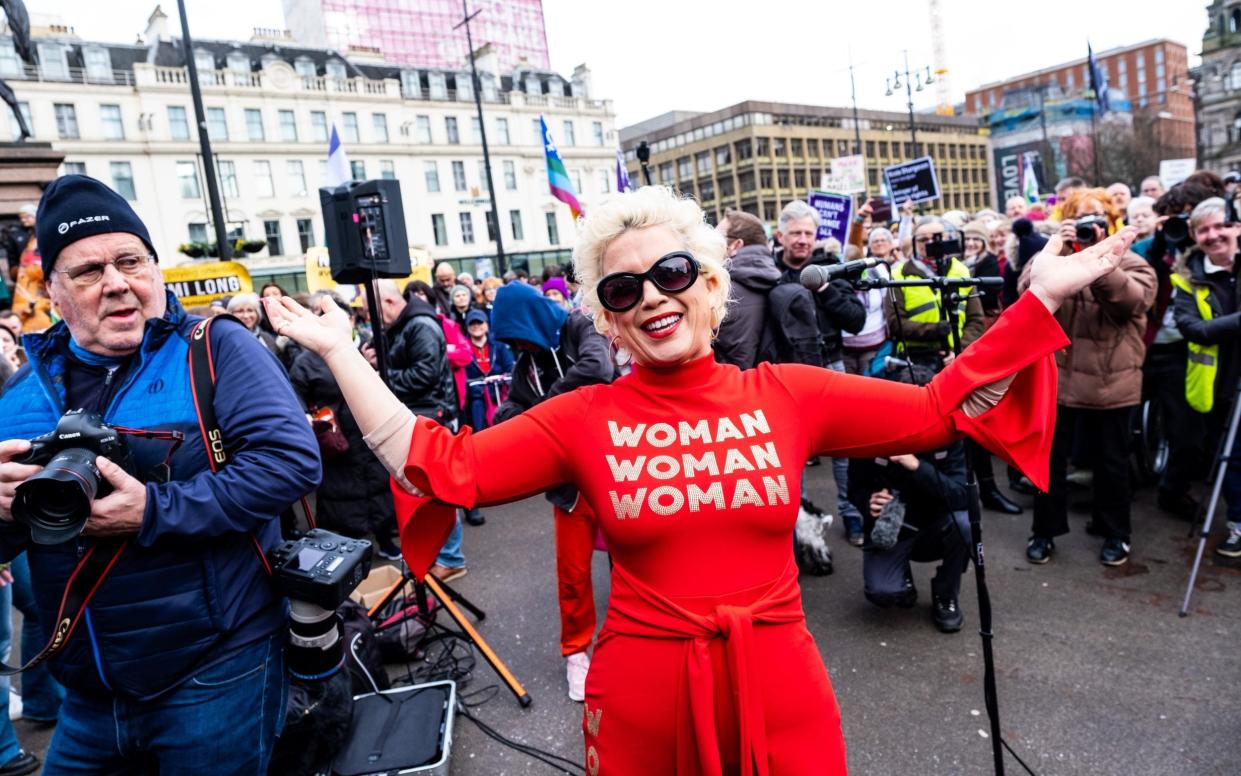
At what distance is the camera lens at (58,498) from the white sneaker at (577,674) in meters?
2.57

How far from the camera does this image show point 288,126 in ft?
131

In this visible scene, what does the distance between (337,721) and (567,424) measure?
2036 millimetres

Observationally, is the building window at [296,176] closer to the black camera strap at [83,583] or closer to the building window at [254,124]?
the building window at [254,124]

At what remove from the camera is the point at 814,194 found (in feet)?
30.4

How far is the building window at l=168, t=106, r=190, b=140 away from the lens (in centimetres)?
3706

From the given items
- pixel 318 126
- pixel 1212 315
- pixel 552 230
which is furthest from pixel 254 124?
pixel 1212 315

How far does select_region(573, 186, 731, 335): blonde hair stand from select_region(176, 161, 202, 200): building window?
42.2 meters

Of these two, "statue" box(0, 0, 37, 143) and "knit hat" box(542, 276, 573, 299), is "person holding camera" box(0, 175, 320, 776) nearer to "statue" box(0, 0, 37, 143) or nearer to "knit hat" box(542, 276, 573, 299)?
"knit hat" box(542, 276, 573, 299)

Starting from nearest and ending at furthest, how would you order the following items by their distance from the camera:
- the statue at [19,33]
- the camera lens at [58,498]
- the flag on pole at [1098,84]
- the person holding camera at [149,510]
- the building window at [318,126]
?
the camera lens at [58,498] → the person holding camera at [149,510] → the statue at [19,33] → the flag on pole at [1098,84] → the building window at [318,126]

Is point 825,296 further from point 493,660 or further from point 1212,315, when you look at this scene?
point 493,660

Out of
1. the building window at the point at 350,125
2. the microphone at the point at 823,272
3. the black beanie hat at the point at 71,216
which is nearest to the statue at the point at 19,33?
the black beanie hat at the point at 71,216

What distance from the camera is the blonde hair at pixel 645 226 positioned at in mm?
1826

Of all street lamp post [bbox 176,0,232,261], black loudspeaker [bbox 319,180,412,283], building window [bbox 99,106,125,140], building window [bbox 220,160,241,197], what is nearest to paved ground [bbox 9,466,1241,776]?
black loudspeaker [bbox 319,180,412,283]

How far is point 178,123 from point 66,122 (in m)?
4.63
